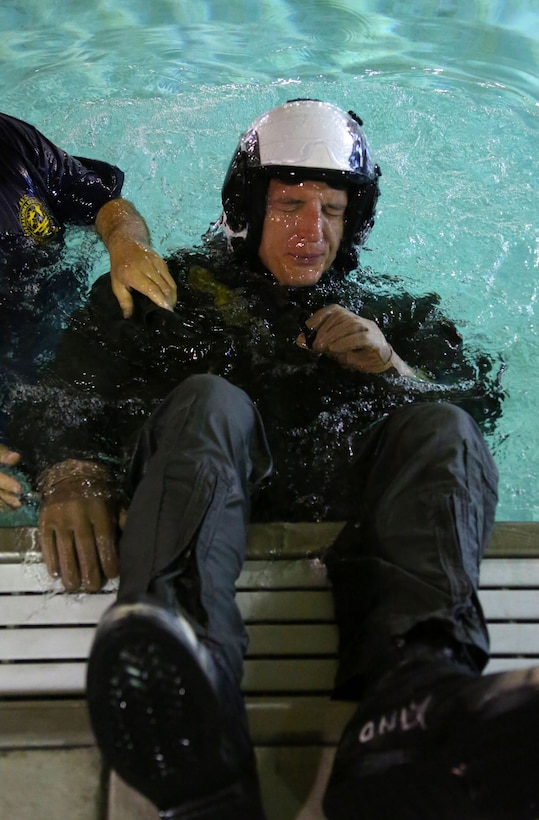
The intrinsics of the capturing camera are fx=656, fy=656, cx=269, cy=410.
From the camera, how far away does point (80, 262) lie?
2559 mm

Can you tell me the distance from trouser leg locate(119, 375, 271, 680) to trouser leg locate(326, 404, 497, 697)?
248 mm

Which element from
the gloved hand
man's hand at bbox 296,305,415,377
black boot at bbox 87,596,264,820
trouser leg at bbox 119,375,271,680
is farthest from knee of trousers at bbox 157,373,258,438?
black boot at bbox 87,596,264,820

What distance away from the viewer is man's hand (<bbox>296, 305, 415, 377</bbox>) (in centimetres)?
176

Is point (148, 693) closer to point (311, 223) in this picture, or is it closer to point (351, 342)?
point (351, 342)

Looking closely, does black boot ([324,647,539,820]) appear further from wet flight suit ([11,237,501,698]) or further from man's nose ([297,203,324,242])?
man's nose ([297,203,324,242])

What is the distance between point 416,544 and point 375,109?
3280 mm

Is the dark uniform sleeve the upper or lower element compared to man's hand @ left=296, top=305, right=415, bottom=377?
upper

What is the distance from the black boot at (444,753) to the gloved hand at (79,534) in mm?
682

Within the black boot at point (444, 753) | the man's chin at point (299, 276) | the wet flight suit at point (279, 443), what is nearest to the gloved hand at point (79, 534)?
the wet flight suit at point (279, 443)

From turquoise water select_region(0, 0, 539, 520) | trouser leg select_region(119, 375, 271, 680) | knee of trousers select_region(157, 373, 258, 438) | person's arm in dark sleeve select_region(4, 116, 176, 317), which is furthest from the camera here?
turquoise water select_region(0, 0, 539, 520)

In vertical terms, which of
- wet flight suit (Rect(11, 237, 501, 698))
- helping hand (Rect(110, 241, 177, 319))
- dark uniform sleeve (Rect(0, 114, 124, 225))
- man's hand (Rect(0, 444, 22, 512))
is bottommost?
man's hand (Rect(0, 444, 22, 512))

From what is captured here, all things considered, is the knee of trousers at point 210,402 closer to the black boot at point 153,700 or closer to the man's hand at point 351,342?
the man's hand at point 351,342

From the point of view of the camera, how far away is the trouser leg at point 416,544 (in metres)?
1.16

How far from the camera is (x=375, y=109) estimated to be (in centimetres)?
383
